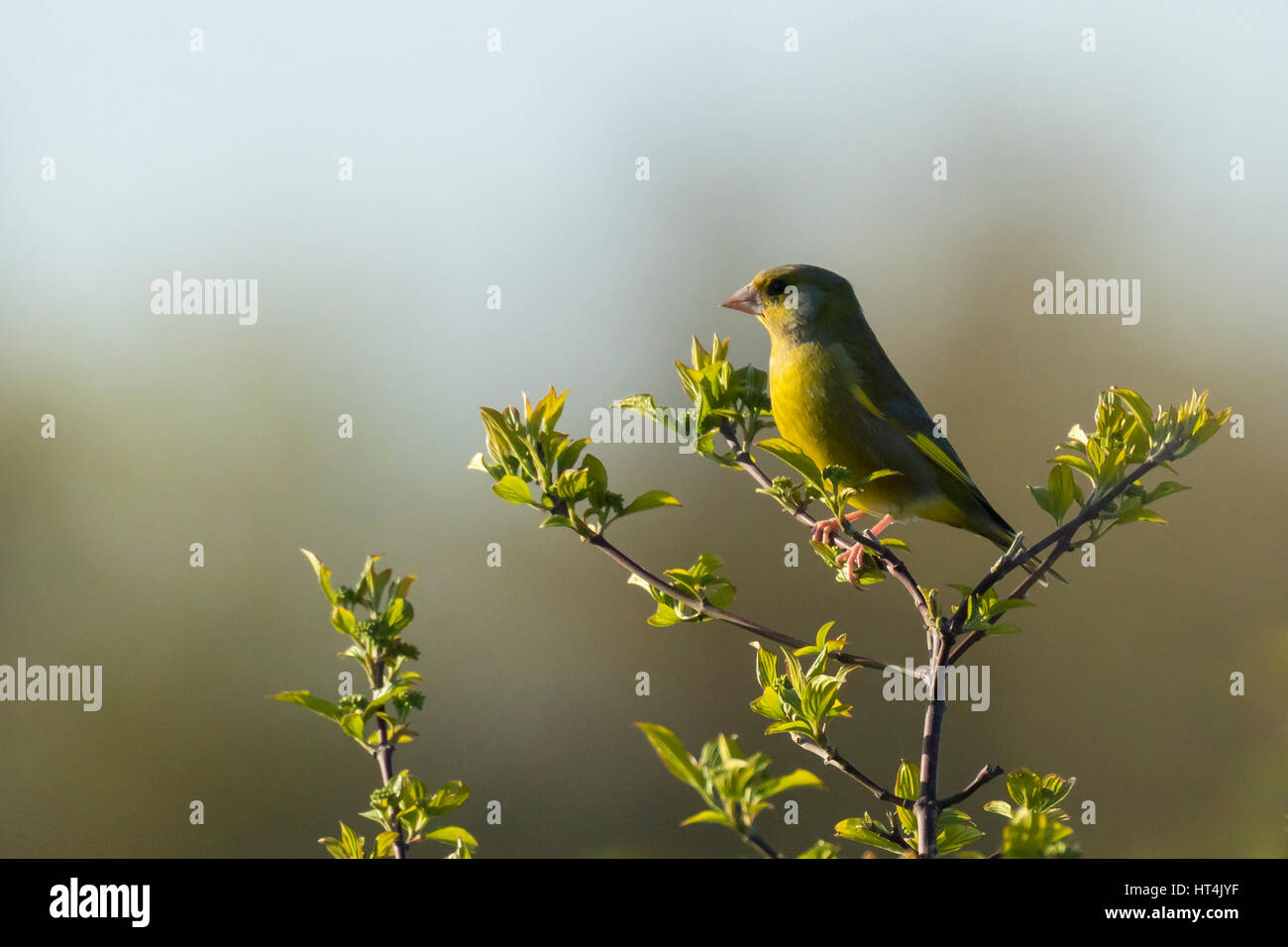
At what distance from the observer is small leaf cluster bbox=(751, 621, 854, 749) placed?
7.61 feet

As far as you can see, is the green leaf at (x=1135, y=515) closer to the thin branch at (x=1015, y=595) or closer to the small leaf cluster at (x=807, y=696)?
the thin branch at (x=1015, y=595)

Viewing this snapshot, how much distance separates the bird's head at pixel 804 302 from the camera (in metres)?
4.65

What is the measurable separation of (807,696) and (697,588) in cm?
33

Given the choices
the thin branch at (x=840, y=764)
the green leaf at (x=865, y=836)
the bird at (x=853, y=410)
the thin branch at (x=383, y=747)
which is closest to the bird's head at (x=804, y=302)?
the bird at (x=853, y=410)

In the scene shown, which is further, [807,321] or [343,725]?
[807,321]

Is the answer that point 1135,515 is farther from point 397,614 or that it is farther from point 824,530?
point 397,614

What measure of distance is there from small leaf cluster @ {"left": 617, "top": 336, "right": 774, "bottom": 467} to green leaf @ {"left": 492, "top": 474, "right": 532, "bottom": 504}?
1.47ft

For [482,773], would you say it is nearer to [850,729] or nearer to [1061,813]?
[850,729]

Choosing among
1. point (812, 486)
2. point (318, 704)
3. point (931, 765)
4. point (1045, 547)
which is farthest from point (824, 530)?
point (318, 704)

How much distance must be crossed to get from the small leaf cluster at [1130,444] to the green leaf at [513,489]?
113 centimetres

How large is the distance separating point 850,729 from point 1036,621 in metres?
2.42

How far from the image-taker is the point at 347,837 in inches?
81.5
